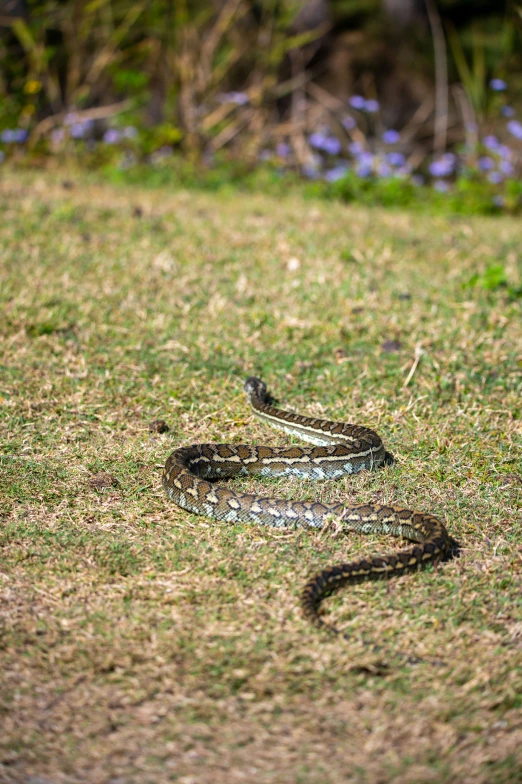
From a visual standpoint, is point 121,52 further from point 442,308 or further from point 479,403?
point 479,403

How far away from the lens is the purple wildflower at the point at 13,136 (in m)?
13.9

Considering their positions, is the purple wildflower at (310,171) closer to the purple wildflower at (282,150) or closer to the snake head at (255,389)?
the purple wildflower at (282,150)

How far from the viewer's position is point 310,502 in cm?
532

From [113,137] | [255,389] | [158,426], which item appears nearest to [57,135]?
[113,137]

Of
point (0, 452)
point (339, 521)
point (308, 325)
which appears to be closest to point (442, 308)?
point (308, 325)

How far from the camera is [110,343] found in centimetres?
775

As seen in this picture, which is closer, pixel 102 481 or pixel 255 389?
pixel 102 481

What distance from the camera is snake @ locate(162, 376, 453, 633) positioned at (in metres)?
4.77

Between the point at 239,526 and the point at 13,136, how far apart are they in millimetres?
10449

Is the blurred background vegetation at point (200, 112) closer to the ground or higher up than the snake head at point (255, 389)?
higher up

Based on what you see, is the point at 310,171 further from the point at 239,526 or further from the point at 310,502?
the point at 239,526

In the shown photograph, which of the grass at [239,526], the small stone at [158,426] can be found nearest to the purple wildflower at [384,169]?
the grass at [239,526]

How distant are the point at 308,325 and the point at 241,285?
3.85 ft

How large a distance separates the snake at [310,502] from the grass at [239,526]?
98 mm
